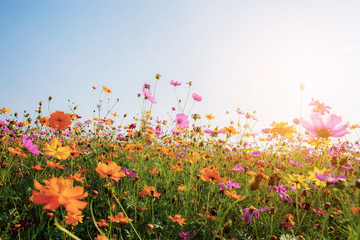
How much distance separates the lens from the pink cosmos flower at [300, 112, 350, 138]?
0.80 m

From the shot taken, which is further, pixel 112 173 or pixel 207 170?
pixel 207 170

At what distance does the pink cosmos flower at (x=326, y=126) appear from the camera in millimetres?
795

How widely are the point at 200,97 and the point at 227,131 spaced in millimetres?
742

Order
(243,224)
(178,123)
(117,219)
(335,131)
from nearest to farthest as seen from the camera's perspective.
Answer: (335,131) → (117,219) → (243,224) → (178,123)

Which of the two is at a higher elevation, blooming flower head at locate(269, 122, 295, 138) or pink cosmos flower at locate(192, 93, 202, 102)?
pink cosmos flower at locate(192, 93, 202, 102)

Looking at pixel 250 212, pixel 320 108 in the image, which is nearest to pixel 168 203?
pixel 250 212

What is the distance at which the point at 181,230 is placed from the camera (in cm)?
124

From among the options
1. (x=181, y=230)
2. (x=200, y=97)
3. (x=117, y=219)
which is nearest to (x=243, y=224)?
(x=181, y=230)

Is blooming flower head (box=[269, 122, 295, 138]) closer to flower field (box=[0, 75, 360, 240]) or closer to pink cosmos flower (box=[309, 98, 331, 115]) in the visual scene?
flower field (box=[0, 75, 360, 240])

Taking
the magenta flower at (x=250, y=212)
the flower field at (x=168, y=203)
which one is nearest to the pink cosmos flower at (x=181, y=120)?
the flower field at (x=168, y=203)

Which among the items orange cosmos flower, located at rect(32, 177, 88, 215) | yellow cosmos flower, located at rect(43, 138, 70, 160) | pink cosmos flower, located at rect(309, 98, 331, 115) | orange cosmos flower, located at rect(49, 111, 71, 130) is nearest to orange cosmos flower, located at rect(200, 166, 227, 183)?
orange cosmos flower, located at rect(32, 177, 88, 215)

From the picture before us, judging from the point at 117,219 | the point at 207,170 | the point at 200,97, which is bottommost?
the point at 117,219

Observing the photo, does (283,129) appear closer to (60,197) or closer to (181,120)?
(181,120)

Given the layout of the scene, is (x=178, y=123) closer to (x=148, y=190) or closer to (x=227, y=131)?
(x=227, y=131)
